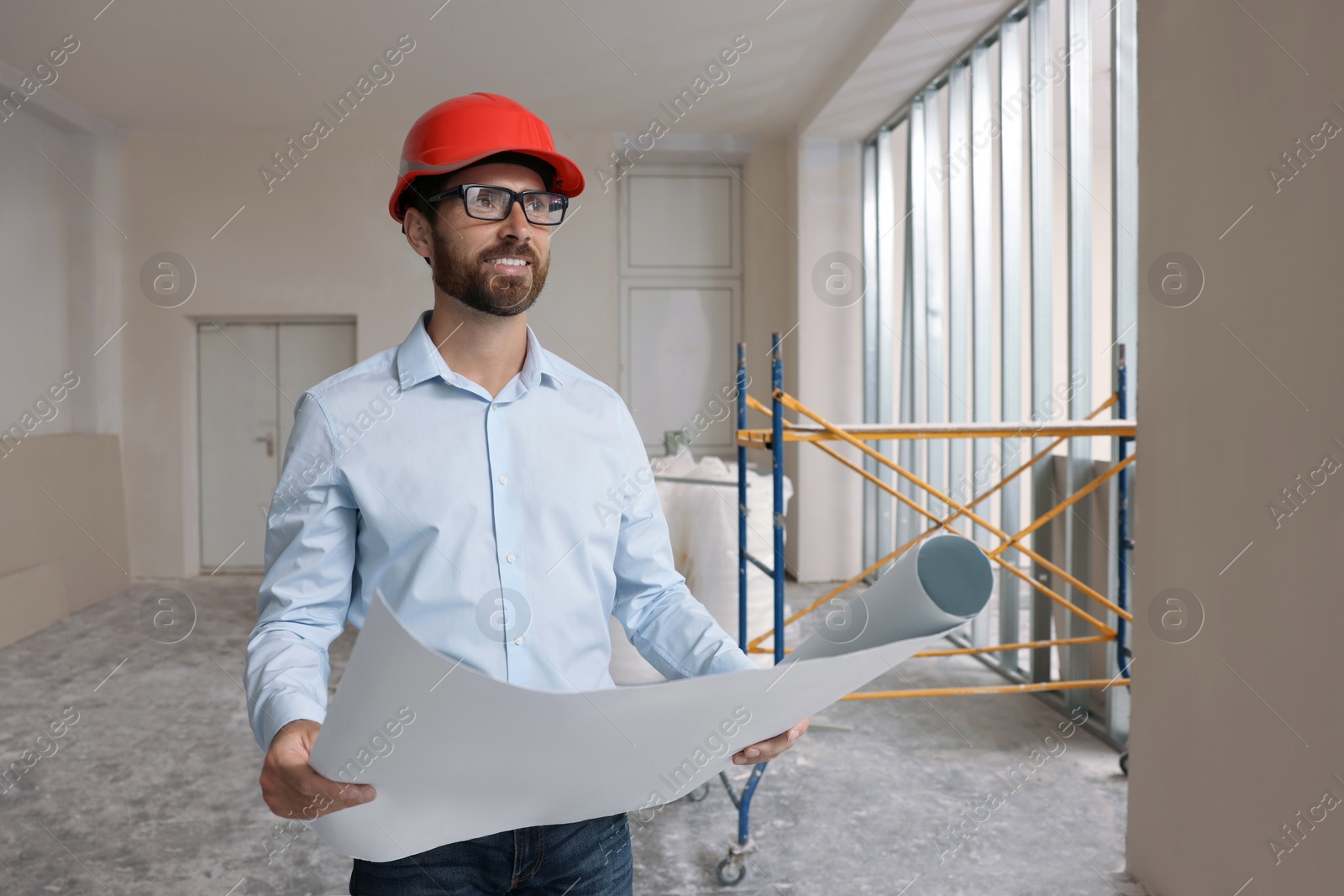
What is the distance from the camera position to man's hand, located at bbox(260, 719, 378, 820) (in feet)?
2.20

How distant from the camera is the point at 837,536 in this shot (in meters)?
6.29

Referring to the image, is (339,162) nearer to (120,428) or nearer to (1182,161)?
(120,428)

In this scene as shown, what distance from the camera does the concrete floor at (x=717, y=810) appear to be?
7.87 ft

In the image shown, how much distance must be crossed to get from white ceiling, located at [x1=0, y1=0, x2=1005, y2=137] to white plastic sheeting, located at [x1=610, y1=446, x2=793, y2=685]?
89.4 inches

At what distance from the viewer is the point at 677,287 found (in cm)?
691

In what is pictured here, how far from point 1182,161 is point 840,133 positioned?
14.0 ft

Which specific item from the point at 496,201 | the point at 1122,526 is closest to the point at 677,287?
the point at 1122,526

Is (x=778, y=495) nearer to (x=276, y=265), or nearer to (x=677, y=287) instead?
(x=677, y=287)

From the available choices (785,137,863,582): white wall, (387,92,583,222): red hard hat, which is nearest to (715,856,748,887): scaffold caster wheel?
(387,92,583,222): red hard hat

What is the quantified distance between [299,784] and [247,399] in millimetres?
6756

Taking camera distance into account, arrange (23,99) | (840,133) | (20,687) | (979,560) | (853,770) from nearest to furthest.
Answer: (979,560) < (853,770) < (20,687) < (23,99) < (840,133)

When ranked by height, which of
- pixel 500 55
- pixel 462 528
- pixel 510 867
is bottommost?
pixel 510 867

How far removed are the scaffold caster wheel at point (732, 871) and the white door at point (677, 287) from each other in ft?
15.1

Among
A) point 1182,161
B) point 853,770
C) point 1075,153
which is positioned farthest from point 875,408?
point 1182,161
